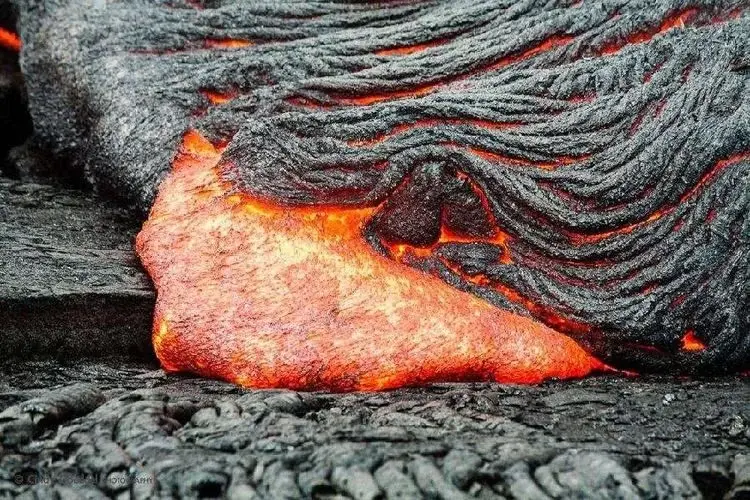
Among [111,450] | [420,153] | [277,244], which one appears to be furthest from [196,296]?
[420,153]

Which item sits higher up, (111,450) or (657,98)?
(657,98)

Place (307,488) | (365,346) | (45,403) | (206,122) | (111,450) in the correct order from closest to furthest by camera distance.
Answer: (307,488) → (111,450) → (45,403) → (365,346) → (206,122)

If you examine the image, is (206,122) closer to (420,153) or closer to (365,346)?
(420,153)

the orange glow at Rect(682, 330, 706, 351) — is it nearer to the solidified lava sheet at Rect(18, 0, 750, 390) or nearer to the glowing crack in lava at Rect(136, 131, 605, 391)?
the solidified lava sheet at Rect(18, 0, 750, 390)

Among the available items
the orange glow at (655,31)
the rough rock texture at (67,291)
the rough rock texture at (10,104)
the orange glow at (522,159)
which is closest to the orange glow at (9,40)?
the rough rock texture at (10,104)

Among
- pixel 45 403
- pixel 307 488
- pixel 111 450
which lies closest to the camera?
pixel 307 488

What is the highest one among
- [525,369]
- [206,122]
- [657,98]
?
[657,98]

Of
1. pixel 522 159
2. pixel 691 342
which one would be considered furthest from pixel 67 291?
pixel 691 342
